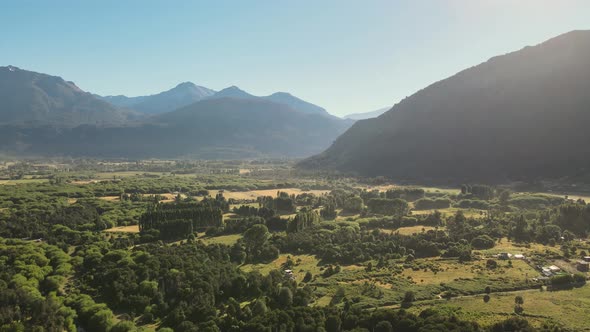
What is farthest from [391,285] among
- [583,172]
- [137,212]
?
[583,172]

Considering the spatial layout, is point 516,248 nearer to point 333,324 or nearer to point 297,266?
point 297,266

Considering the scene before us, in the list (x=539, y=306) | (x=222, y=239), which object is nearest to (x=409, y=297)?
(x=539, y=306)

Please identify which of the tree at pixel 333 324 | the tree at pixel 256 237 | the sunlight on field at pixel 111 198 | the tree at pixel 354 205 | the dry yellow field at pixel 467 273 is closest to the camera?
the tree at pixel 333 324

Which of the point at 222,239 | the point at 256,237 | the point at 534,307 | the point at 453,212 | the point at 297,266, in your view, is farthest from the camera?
the point at 453,212

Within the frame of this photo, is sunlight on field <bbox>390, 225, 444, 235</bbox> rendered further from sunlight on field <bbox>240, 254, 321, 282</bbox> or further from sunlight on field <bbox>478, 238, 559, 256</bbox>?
sunlight on field <bbox>240, 254, 321, 282</bbox>

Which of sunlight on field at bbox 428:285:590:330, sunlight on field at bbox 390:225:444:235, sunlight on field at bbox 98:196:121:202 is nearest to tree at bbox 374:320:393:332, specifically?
sunlight on field at bbox 428:285:590:330

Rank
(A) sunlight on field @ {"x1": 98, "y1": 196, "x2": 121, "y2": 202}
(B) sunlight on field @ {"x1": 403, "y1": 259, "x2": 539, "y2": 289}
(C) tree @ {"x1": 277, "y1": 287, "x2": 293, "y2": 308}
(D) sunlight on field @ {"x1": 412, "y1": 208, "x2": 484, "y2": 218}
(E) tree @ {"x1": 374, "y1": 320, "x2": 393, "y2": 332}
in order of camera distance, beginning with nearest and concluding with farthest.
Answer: (E) tree @ {"x1": 374, "y1": 320, "x2": 393, "y2": 332}
(C) tree @ {"x1": 277, "y1": 287, "x2": 293, "y2": 308}
(B) sunlight on field @ {"x1": 403, "y1": 259, "x2": 539, "y2": 289}
(D) sunlight on field @ {"x1": 412, "y1": 208, "x2": 484, "y2": 218}
(A) sunlight on field @ {"x1": 98, "y1": 196, "x2": 121, "y2": 202}

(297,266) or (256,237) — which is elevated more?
(256,237)

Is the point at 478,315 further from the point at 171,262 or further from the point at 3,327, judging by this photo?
the point at 3,327

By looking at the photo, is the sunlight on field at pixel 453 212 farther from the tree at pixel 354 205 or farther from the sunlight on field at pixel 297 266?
the sunlight on field at pixel 297 266

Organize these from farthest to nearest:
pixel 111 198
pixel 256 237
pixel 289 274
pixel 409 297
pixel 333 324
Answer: pixel 111 198 < pixel 256 237 < pixel 289 274 < pixel 409 297 < pixel 333 324

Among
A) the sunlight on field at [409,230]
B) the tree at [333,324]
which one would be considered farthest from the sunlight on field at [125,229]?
the tree at [333,324]
